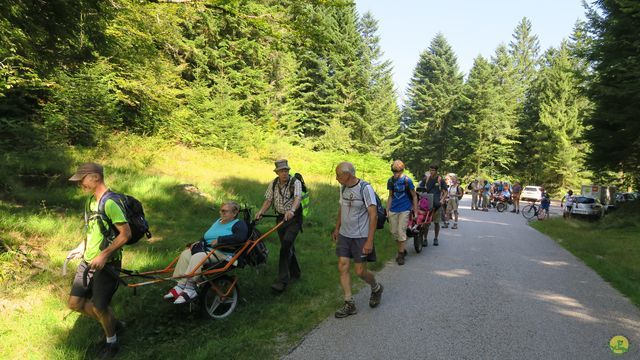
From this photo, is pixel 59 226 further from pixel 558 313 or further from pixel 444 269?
pixel 558 313

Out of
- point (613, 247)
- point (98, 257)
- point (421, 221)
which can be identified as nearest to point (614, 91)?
point (613, 247)

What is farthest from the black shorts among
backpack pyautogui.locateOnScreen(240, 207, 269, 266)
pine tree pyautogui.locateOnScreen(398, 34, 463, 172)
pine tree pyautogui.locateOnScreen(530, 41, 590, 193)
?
pine tree pyautogui.locateOnScreen(398, 34, 463, 172)

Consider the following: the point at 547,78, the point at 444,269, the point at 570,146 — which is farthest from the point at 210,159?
the point at 547,78

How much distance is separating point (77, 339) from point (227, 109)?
19.4 m

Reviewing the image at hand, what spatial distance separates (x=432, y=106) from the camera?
190ft

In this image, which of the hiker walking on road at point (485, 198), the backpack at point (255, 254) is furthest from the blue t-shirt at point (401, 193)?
the hiker walking on road at point (485, 198)

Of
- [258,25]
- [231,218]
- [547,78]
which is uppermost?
[547,78]

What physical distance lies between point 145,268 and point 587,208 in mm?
23811

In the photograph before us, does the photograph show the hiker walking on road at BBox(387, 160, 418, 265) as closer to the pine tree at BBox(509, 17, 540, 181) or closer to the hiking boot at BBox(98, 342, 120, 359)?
the hiking boot at BBox(98, 342, 120, 359)

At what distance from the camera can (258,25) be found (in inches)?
295

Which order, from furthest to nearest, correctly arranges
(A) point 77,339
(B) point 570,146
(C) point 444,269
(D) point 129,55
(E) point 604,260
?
1. (B) point 570,146
2. (D) point 129,55
3. (E) point 604,260
4. (C) point 444,269
5. (A) point 77,339

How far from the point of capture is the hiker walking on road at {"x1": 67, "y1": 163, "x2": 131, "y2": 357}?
4.11m

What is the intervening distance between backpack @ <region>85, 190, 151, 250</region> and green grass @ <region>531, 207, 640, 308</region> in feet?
22.8

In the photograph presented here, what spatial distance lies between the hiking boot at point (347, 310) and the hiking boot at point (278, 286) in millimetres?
1093
